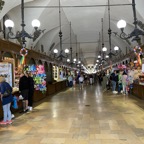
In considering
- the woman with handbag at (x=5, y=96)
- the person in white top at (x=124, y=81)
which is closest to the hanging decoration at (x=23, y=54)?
the woman with handbag at (x=5, y=96)

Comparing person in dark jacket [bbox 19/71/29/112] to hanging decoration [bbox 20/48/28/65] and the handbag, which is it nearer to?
A: the handbag

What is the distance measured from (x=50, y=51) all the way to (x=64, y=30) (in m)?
3.21

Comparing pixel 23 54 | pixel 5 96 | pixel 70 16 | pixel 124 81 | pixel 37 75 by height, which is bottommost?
pixel 5 96

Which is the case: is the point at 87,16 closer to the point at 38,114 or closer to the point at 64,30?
the point at 64,30

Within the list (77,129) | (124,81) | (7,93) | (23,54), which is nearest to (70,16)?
(23,54)

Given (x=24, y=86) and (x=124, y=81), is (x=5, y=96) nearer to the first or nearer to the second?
(x=24, y=86)

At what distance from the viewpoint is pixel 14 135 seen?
5.45 meters

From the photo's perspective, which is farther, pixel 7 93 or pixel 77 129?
pixel 7 93

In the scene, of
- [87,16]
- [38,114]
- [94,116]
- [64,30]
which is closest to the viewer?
[94,116]

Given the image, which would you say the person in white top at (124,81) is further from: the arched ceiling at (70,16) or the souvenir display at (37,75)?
the souvenir display at (37,75)

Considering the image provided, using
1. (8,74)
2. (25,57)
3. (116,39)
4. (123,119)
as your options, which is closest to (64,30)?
(116,39)

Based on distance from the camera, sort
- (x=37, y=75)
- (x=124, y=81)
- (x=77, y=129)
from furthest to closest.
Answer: (x=124, y=81) → (x=37, y=75) → (x=77, y=129)

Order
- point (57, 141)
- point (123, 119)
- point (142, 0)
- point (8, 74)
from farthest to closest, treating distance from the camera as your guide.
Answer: point (142, 0), point (8, 74), point (123, 119), point (57, 141)

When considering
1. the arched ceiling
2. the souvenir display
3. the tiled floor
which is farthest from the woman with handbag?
the arched ceiling
